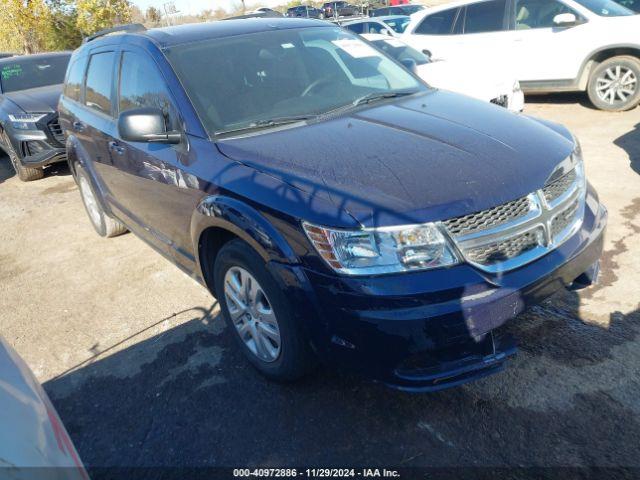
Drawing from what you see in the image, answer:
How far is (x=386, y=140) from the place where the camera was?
274cm

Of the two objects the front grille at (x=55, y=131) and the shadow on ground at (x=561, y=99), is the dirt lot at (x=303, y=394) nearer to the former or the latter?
the front grille at (x=55, y=131)

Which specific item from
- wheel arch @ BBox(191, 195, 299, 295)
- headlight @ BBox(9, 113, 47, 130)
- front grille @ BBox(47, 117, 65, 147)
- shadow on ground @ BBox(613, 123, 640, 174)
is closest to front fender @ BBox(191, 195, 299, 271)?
wheel arch @ BBox(191, 195, 299, 295)

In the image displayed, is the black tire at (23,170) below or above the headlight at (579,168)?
below

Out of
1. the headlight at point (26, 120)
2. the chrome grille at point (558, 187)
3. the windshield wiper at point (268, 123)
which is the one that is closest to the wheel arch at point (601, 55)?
the chrome grille at point (558, 187)

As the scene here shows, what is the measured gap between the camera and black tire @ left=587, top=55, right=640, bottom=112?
24.3ft

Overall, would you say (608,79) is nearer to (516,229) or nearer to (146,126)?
(516,229)

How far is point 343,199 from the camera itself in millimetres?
2250

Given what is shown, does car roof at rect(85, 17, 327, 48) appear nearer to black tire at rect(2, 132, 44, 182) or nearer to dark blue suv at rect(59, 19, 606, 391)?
dark blue suv at rect(59, 19, 606, 391)

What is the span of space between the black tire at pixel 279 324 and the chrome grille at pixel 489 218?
0.82m

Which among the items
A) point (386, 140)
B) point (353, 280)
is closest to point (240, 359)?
point (353, 280)

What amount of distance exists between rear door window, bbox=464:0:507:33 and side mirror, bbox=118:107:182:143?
7034mm

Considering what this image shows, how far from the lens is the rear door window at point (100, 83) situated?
4.07 meters

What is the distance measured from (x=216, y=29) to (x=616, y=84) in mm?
6342

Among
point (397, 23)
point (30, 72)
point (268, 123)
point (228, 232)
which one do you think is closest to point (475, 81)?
point (268, 123)
